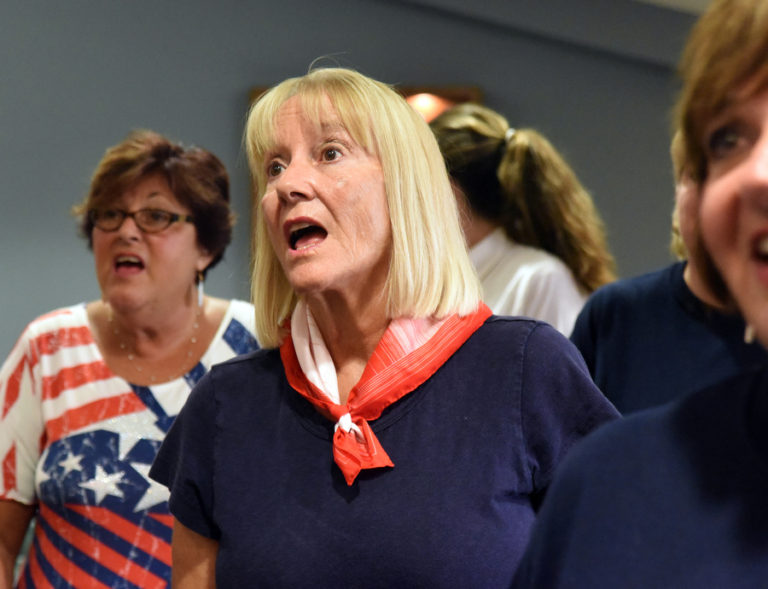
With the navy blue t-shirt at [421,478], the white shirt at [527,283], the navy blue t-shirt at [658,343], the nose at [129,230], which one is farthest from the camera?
the white shirt at [527,283]

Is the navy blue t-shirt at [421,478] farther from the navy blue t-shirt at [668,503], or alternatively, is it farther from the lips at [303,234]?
the navy blue t-shirt at [668,503]

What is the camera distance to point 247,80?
169 inches

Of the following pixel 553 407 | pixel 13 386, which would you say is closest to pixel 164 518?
pixel 13 386

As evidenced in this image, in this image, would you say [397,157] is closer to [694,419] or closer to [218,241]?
[694,419]

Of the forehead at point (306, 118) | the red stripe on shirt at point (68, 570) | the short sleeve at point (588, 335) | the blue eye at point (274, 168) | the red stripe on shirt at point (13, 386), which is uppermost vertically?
the forehead at point (306, 118)

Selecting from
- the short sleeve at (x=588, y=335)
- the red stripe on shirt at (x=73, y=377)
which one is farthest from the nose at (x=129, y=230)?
the short sleeve at (x=588, y=335)

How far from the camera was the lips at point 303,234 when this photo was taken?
1.42 metres

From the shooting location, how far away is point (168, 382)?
2115 millimetres

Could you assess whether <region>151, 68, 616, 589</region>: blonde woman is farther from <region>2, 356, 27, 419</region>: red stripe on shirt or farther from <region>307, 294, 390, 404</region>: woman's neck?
<region>2, 356, 27, 419</region>: red stripe on shirt

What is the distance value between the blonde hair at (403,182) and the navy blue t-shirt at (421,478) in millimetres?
100

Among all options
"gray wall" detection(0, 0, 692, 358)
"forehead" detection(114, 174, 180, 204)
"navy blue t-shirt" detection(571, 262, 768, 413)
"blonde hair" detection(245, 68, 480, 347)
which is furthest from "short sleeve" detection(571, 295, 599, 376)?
"gray wall" detection(0, 0, 692, 358)

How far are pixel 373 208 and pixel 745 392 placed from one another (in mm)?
778

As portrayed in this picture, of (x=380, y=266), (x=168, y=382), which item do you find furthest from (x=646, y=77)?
(x=380, y=266)

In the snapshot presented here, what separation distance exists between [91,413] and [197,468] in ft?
2.33
